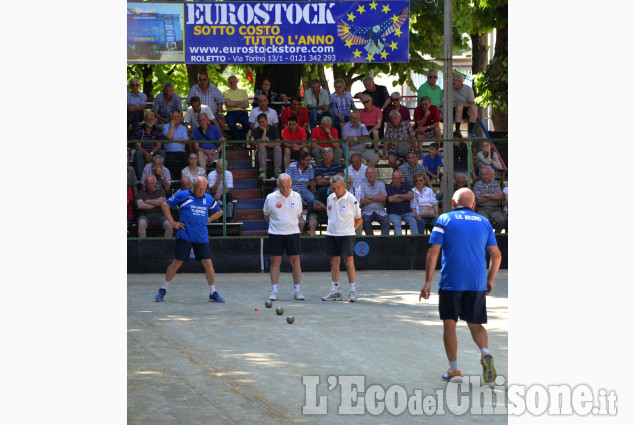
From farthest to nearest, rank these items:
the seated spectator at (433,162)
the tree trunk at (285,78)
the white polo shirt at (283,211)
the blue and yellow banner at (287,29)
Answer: the tree trunk at (285,78) < the blue and yellow banner at (287,29) < the seated spectator at (433,162) < the white polo shirt at (283,211)

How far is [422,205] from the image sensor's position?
17844 mm

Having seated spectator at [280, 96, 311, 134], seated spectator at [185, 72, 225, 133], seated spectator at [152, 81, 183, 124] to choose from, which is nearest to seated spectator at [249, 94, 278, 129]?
seated spectator at [280, 96, 311, 134]

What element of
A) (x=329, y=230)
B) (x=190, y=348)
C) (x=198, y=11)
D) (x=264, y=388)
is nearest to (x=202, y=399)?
(x=264, y=388)

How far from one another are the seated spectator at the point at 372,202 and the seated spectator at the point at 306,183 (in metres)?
0.81

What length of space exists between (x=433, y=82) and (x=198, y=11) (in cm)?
542

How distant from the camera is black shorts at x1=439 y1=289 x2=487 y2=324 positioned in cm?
848

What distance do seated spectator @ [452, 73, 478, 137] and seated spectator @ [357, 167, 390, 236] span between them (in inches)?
167

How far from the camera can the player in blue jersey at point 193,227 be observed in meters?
13.9

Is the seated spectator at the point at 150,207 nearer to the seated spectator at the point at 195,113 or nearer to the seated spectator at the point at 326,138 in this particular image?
the seated spectator at the point at 195,113

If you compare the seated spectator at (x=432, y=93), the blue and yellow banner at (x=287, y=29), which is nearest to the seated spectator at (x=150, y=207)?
the blue and yellow banner at (x=287, y=29)

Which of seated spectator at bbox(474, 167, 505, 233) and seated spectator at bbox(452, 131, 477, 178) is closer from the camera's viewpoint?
seated spectator at bbox(474, 167, 505, 233)

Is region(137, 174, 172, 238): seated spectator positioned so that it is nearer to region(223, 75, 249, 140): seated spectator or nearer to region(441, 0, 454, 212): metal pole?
region(223, 75, 249, 140): seated spectator

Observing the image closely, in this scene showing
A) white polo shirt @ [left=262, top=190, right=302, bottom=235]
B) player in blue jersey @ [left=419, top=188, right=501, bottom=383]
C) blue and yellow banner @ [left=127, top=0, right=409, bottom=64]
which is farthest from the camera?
blue and yellow banner @ [left=127, top=0, right=409, bottom=64]

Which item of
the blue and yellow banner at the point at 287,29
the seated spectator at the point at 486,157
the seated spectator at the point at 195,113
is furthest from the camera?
the blue and yellow banner at the point at 287,29
